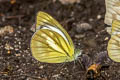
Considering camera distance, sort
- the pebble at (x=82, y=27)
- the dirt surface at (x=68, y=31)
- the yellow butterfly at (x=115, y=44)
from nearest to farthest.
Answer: the yellow butterfly at (x=115, y=44)
the dirt surface at (x=68, y=31)
the pebble at (x=82, y=27)

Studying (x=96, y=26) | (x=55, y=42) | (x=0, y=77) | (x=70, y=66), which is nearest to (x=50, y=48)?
(x=55, y=42)

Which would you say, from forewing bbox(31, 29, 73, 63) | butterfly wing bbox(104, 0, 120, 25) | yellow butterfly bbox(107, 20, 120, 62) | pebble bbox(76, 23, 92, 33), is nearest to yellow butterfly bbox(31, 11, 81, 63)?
forewing bbox(31, 29, 73, 63)

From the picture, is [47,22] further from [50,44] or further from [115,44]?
[115,44]

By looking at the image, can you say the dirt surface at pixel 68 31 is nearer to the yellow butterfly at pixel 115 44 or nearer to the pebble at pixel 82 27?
the pebble at pixel 82 27

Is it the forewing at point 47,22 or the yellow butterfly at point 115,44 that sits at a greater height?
the forewing at point 47,22

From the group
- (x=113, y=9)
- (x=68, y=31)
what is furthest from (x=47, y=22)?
(x=68, y=31)

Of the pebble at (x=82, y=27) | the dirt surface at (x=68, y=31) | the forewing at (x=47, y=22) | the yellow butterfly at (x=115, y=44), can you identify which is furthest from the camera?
the pebble at (x=82, y=27)

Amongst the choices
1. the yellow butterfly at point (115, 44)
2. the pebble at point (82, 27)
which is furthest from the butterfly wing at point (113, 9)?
the pebble at point (82, 27)

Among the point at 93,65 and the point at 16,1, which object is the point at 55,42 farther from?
the point at 16,1
